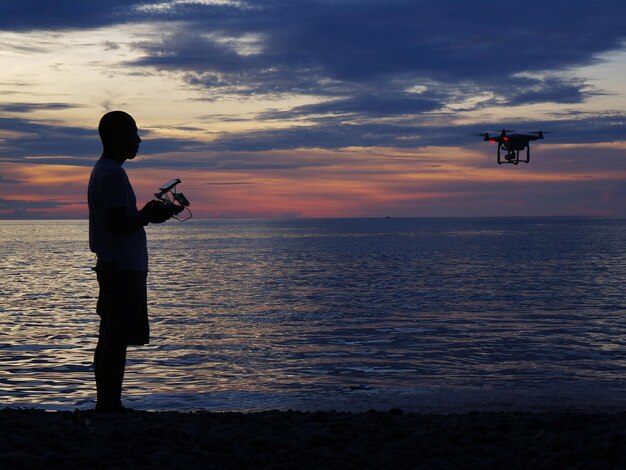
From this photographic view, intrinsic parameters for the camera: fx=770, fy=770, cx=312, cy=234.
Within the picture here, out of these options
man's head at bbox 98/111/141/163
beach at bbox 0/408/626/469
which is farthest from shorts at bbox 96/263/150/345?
man's head at bbox 98/111/141/163

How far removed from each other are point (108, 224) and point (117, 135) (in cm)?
84

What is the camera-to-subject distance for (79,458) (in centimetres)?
550

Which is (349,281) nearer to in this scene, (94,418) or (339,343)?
(339,343)

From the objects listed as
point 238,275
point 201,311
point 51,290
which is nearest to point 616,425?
point 201,311

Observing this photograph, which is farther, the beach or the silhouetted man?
the silhouetted man

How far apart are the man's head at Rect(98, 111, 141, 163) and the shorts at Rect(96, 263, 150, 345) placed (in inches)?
40.4

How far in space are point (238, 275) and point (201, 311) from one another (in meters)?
17.9

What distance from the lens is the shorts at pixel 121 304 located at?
21.9 feet

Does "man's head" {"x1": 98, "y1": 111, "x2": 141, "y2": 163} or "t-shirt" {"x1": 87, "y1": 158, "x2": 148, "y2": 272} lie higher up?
"man's head" {"x1": 98, "y1": 111, "x2": 141, "y2": 163}

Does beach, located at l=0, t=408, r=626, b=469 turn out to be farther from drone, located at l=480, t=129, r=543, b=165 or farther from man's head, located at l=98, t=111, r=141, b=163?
drone, located at l=480, t=129, r=543, b=165

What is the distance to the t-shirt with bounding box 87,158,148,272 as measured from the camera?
6.66 meters

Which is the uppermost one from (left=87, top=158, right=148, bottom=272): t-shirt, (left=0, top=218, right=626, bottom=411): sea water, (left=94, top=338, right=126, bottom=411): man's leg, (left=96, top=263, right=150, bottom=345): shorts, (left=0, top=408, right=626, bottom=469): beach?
(left=87, top=158, right=148, bottom=272): t-shirt

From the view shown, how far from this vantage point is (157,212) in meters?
6.66

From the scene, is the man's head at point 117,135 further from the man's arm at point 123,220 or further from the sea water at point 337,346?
the sea water at point 337,346
